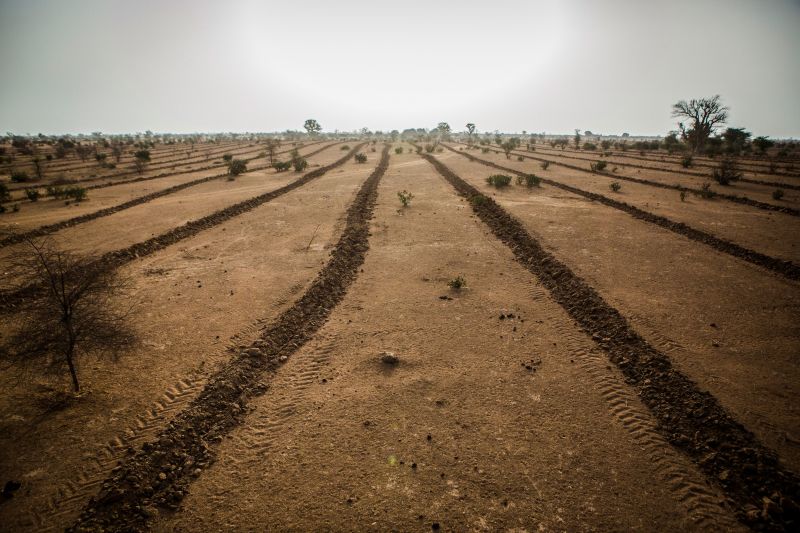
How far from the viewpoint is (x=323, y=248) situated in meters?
13.5

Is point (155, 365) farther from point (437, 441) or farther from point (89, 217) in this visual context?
point (89, 217)

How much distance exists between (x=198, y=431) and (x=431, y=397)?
12.6 feet

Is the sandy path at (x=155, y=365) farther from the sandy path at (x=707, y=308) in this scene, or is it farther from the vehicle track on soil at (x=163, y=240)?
the sandy path at (x=707, y=308)

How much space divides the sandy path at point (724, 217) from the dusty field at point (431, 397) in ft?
1.10

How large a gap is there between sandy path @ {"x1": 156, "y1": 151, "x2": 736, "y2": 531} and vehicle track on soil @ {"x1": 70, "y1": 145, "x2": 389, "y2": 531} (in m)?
0.28

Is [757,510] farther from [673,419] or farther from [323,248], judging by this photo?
[323,248]

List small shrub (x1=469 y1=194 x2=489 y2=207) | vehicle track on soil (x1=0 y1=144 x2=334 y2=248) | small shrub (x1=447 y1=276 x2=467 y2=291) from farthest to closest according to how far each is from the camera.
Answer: small shrub (x1=469 y1=194 x2=489 y2=207) < vehicle track on soil (x1=0 y1=144 x2=334 y2=248) < small shrub (x1=447 y1=276 x2=467 y2=291)

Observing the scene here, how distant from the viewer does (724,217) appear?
55.8ft

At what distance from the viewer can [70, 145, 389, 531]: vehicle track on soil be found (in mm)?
4348

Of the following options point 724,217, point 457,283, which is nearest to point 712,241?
point 724,217

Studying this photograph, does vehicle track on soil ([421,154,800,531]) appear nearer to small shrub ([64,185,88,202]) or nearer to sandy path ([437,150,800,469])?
sandy path ([437,150,800,469])

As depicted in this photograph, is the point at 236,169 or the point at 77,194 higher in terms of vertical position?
the point at 236,169

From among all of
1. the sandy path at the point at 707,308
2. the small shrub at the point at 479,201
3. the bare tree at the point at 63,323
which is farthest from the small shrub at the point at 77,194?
the sandy path at the point at 707,308

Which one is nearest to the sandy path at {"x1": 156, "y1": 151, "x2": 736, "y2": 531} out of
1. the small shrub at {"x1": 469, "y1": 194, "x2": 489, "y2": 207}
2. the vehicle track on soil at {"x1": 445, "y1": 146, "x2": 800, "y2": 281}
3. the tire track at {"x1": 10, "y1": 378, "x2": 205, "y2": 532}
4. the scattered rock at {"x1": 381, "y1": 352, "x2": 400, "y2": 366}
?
the scattered rock at {"x1": 381, "y1": 352, "x2": 400, "y2": 366}
